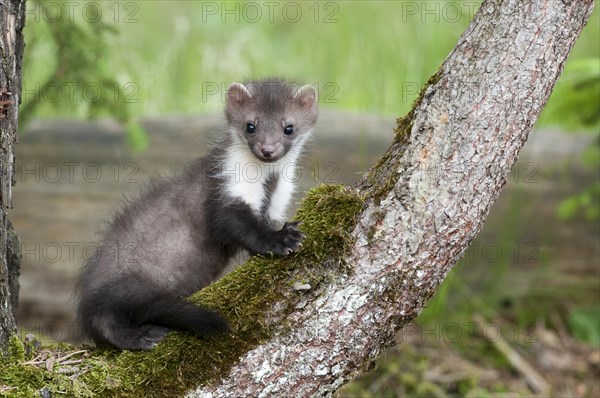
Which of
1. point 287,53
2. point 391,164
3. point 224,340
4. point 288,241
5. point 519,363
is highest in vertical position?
point 391,164

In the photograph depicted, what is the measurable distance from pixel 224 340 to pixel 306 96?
2165 mm

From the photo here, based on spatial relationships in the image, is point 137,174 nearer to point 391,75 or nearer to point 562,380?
point 391,75

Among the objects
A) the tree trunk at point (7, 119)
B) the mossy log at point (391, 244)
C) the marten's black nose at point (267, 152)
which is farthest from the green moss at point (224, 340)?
the marten's black nose at point (267, 152)

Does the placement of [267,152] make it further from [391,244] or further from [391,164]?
[391,244]

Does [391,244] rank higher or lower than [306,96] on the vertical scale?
lower

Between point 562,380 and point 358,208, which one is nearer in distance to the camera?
point 358,208

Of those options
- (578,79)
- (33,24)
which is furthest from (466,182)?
(33,24)

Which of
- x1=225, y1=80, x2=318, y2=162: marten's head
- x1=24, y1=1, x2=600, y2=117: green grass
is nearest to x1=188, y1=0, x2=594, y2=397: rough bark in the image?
x1=225, y1=80, x2=318, y2=162: marten's head

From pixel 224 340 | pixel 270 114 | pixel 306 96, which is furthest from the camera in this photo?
pixel 306 96

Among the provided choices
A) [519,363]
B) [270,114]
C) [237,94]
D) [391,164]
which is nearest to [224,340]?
[391,164]

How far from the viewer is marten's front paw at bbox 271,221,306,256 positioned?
343cm

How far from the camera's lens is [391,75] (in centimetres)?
817

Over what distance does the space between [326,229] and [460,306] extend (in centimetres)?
407

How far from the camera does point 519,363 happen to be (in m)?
6.61
